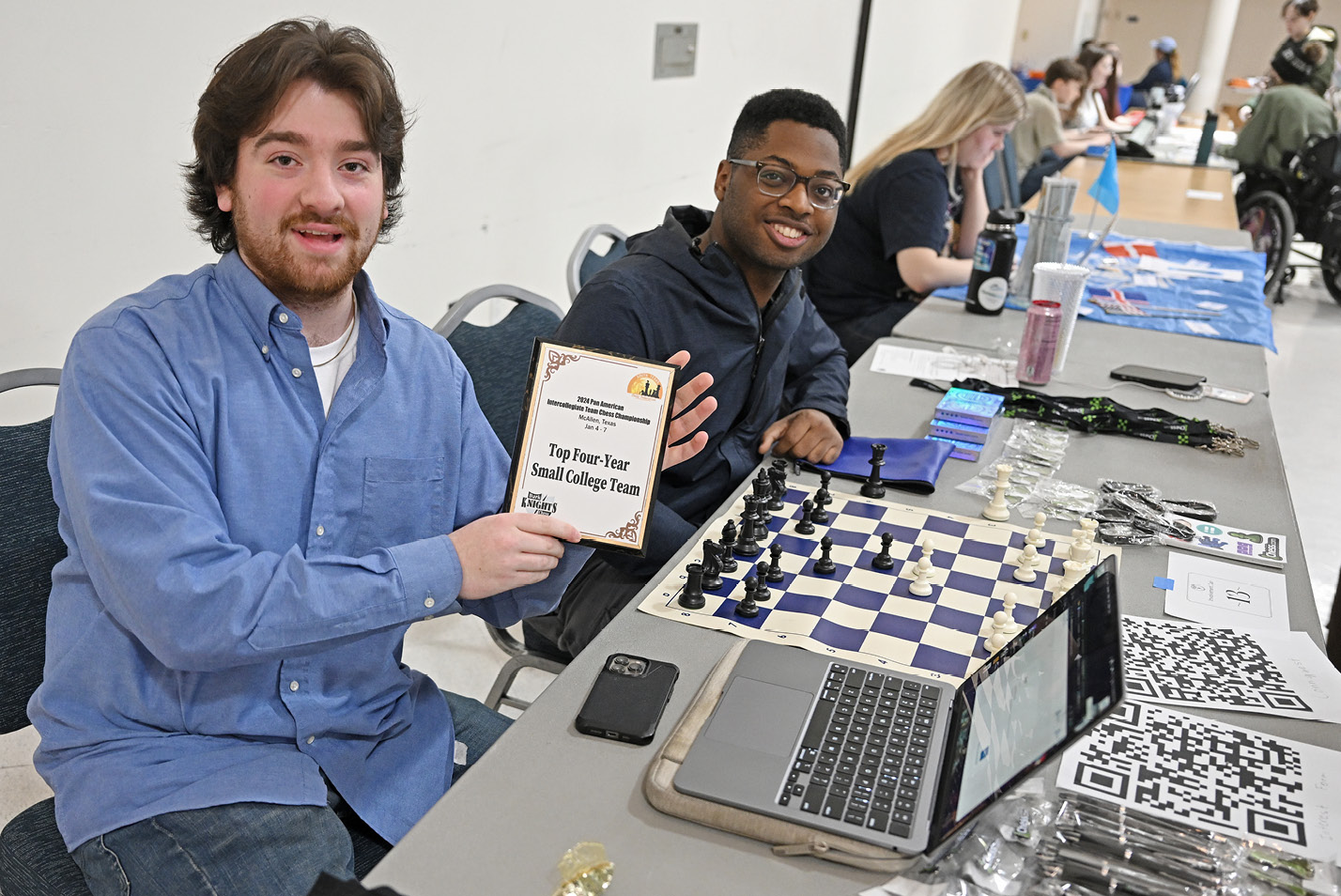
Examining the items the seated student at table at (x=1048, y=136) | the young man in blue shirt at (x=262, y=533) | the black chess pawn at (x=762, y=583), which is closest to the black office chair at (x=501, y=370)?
the young man in blue shirt at (x=262, y=533)

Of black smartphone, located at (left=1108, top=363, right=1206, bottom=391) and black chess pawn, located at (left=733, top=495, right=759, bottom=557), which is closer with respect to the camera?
black chess pawn, located at (left=733, top=495, right=759, bottom=557)

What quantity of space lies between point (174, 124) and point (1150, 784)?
2114mm

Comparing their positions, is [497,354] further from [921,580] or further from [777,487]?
[921,580]

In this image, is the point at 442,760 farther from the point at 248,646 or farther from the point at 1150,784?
the point at 1150,784

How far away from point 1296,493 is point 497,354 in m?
3.75

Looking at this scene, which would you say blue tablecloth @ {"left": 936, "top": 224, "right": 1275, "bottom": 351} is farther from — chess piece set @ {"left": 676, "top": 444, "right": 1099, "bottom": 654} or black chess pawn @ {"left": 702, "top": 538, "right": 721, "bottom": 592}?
black chess pawn @ {"left": 702, "top": 538, "right": 721, "bottom": 592}

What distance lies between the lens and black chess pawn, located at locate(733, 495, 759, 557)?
158cm

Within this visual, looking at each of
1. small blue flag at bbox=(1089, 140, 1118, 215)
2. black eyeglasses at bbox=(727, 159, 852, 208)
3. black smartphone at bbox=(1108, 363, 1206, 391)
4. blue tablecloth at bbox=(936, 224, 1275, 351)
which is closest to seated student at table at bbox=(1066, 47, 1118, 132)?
blue tablecloth at bbox=(936, 224, 1275, 351)

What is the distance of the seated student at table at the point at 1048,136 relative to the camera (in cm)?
669

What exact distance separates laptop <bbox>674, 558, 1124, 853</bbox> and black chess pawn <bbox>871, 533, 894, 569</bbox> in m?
0.32

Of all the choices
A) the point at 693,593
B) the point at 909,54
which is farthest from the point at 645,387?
the point at 909,54

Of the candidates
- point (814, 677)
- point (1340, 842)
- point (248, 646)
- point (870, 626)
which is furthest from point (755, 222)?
point (1340, 842)

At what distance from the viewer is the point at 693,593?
143cm

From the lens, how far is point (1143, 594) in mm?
1533
